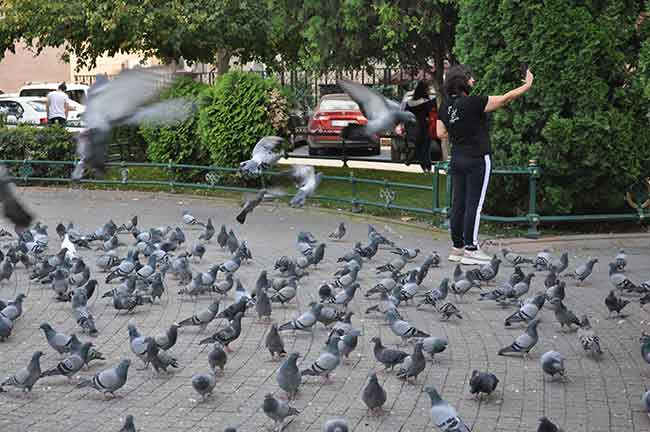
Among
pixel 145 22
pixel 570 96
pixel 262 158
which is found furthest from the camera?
pixel 145 22

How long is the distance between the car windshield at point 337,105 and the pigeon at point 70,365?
15758mm

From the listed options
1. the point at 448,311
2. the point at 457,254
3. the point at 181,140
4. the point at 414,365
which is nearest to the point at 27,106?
the point at 181,140

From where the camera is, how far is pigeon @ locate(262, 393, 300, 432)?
604 centimetres

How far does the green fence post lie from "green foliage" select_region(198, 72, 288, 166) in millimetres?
4747

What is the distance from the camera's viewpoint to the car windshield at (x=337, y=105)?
22547 mm

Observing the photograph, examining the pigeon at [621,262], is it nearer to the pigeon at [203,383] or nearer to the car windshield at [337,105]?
the pigeon at [203,383]

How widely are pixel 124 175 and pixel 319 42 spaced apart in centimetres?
396

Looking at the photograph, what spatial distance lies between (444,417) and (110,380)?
2.23 metres

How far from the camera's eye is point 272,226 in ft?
46.0

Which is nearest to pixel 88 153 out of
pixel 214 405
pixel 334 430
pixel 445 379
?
pixel 214 405

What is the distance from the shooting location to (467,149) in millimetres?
10844

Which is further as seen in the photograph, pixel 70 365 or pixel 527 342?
pixel 527 342

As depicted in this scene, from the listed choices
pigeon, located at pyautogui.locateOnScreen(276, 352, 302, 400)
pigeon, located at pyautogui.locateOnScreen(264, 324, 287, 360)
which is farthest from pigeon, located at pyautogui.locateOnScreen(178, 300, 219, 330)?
pigeon, located at pyautogui.locateOnScreen(276, 352, 302, 400)

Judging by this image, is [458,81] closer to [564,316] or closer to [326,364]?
[564,316]
